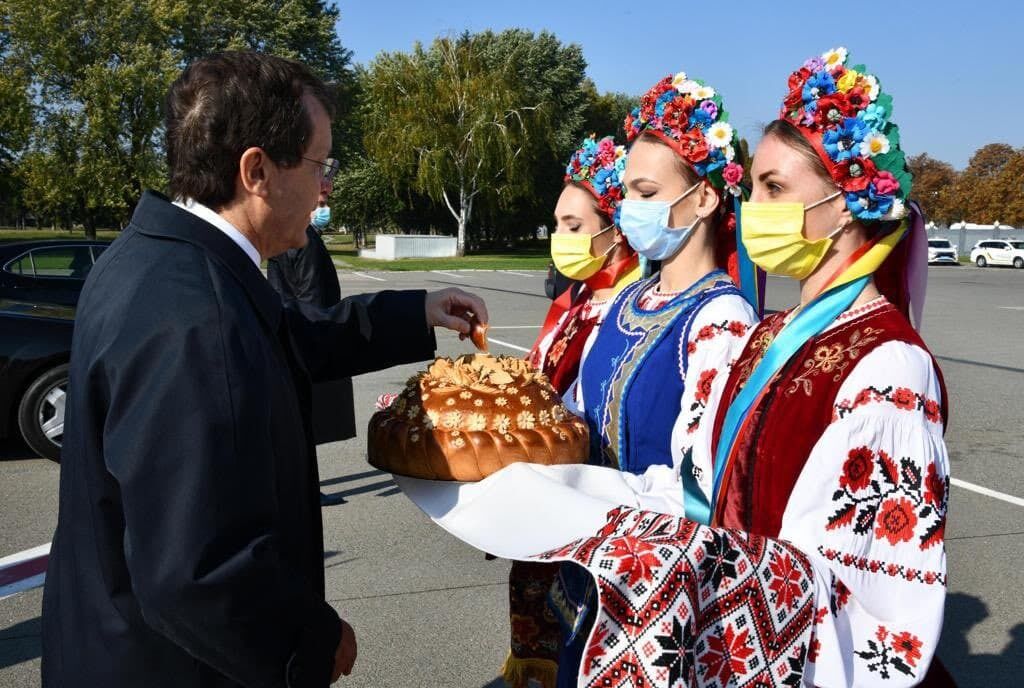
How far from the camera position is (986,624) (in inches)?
173

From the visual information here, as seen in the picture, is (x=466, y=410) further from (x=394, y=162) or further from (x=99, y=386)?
(x=394, y=162)

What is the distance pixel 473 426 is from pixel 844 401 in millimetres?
848

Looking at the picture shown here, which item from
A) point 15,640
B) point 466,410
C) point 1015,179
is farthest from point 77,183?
point 1015,179

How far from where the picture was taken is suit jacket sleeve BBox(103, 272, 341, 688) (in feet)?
4.64

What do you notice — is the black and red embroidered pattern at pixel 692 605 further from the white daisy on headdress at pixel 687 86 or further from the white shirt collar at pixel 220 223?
the white daisy on headdress at pixel 687 86

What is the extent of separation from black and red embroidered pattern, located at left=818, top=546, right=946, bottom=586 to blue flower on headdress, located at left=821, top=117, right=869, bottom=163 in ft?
3.26

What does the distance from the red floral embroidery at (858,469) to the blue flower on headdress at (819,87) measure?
0.98 meters

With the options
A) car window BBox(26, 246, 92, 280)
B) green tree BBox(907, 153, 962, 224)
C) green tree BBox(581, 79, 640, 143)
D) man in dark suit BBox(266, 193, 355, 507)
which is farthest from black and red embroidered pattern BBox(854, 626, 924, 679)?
green tree BBox(907, 153, 962, 224)

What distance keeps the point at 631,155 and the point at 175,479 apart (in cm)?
218

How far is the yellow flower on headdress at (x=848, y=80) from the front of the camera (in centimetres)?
234

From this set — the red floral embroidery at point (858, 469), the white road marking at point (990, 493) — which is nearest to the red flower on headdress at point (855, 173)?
the red floral embroidery at point (858, 469)

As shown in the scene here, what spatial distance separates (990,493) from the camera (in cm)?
650

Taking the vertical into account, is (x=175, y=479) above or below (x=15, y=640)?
above

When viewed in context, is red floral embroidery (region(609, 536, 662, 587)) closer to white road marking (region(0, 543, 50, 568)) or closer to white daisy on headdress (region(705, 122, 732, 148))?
white daisy on headdress (region(705, 122, 732, 148))
